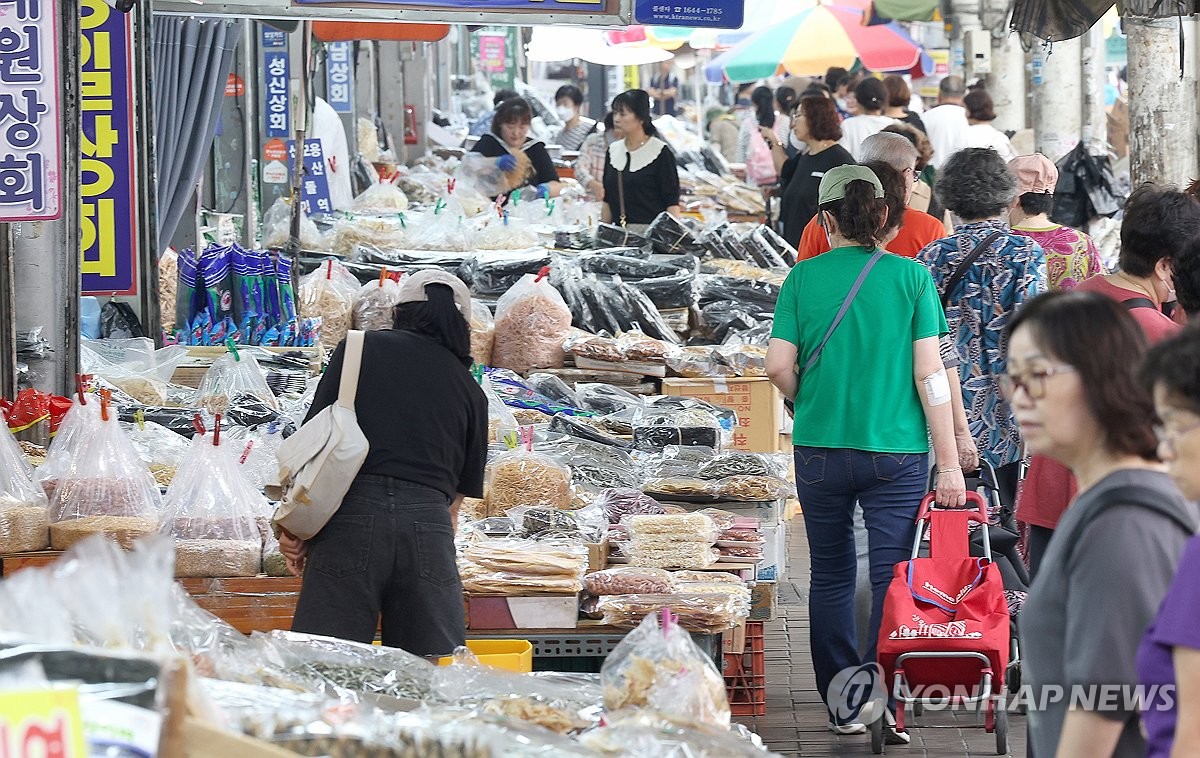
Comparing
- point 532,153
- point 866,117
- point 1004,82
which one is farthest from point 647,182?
point 1004,82

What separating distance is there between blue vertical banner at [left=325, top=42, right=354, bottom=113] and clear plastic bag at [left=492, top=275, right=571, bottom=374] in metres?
10.1

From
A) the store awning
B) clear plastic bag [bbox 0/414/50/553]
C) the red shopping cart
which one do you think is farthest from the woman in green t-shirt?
the store awning

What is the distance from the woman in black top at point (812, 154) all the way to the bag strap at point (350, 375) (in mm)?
4955

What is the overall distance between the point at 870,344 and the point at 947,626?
36.7 inches

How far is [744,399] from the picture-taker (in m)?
8.72

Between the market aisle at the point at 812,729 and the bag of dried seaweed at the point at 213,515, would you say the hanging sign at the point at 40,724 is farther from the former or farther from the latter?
the market aisle at the point at 812,729

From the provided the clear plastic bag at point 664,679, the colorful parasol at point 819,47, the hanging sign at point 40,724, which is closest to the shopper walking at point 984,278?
the clear plastic bag at point 664,679

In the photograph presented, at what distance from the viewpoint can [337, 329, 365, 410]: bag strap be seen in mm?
4406

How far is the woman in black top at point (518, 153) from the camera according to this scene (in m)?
14.4

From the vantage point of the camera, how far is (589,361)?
348 inches

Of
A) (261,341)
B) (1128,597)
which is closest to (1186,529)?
(1128,597)

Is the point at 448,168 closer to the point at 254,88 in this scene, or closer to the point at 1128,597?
the point at 254,88

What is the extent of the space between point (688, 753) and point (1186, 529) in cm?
86

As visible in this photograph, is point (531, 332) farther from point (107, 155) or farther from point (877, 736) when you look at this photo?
point (877, 736)
